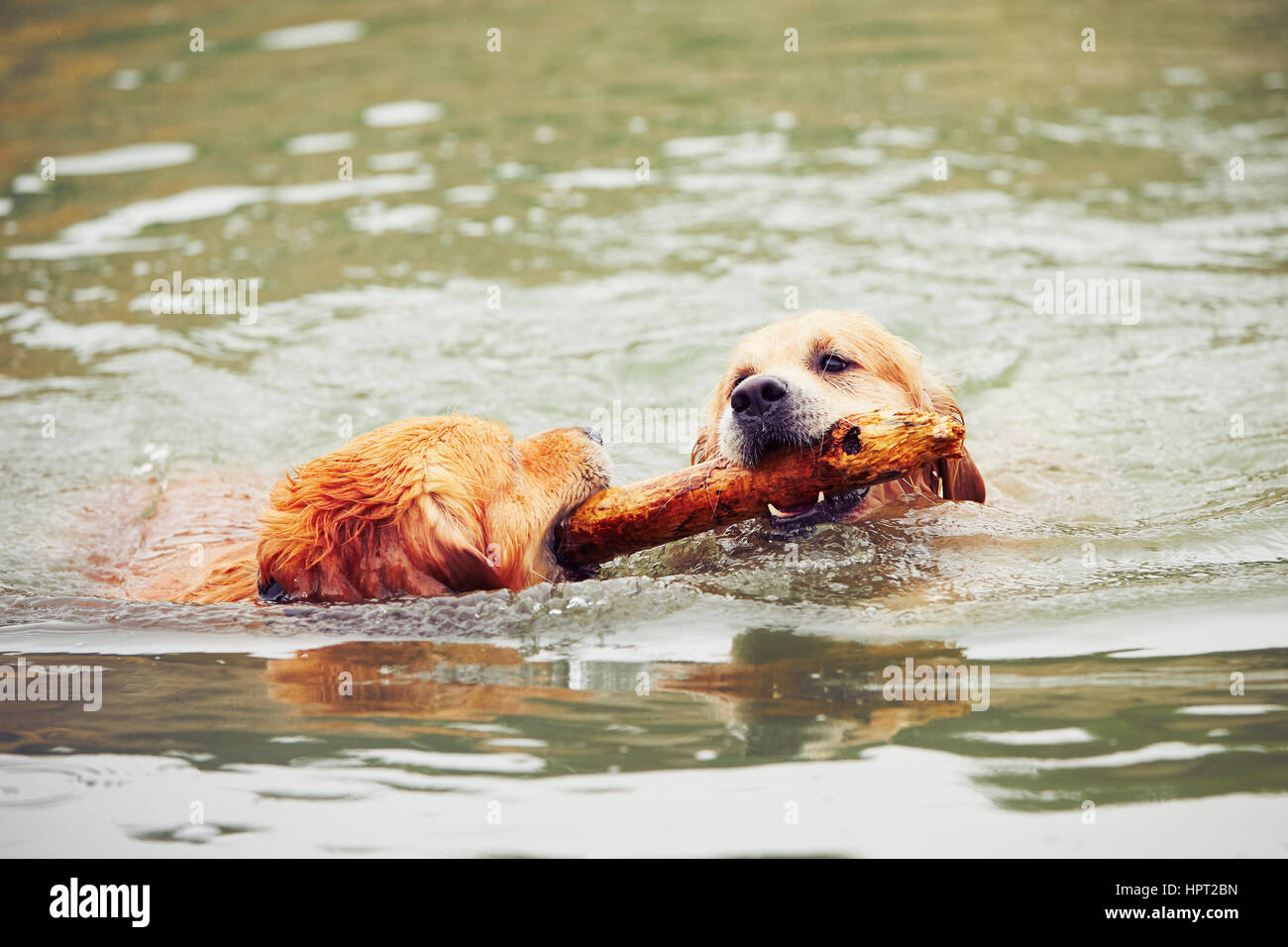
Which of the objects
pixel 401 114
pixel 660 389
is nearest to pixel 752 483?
pixel 660 389

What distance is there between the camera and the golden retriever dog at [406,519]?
4340 millimetres

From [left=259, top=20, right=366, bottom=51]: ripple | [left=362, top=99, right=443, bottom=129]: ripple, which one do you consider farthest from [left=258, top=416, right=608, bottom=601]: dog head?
[left=259, top=20, right=366, bottom=51]: ripple

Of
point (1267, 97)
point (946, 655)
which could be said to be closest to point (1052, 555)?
point (946, 655)

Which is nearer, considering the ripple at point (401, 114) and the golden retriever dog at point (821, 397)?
the golden retriever dog at point (821, 397)

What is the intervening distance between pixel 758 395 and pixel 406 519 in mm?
1339

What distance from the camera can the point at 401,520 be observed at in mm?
4340

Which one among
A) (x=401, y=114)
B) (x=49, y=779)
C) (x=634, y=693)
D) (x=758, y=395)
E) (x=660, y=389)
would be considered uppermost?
(x=401, y=114)

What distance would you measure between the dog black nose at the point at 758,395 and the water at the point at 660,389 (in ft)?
2.05

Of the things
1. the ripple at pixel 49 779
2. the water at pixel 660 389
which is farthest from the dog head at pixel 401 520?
the ripple at pixel 49 779

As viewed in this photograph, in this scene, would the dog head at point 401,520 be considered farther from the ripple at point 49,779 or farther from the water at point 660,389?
the ripple at point 49,779
